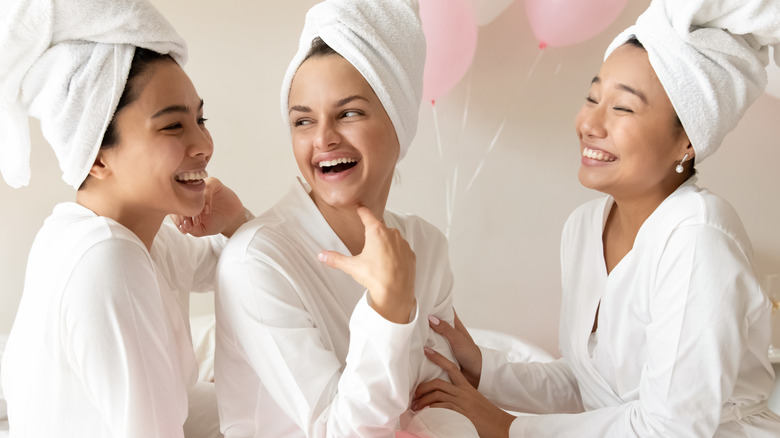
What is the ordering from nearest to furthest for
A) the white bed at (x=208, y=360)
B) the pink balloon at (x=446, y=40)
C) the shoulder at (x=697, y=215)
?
the shoulder at (x=697, y=215) < the white bed at (x=208, y=360) < the pink balloon at (x=446, y=40)

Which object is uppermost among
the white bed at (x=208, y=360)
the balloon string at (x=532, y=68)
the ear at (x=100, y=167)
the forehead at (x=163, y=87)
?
the balloon string at (x=532, y=68)

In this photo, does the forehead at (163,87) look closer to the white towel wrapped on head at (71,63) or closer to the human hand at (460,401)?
the white towel wrapped on head at (71,63)

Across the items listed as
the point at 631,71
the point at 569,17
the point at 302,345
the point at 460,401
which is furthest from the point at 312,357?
the point at 569,17

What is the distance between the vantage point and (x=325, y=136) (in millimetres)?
1601

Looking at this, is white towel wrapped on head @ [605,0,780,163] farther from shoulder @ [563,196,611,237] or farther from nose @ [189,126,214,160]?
nose @ [189,126,214,160]

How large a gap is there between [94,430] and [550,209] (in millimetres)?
2123

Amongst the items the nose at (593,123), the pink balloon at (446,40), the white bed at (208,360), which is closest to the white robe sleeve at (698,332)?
the nose at (593,123)

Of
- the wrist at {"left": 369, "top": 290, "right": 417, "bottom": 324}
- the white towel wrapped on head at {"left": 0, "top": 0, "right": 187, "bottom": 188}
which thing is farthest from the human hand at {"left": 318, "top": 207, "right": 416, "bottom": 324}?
the white towel wrapped on head at {"left": 0, "top": 0, "right": 187, "bottom": 188}

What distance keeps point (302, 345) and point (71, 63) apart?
72 cm

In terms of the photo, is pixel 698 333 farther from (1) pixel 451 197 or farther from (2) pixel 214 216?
(1) pixel 451 197

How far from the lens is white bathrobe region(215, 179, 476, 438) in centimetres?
144

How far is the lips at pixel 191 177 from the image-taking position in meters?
1.65

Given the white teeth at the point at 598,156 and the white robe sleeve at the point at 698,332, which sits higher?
the white teeth at the point at 598,156

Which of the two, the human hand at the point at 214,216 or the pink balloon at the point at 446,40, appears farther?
the pink balloon at the point at 446,40
